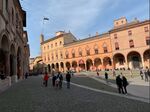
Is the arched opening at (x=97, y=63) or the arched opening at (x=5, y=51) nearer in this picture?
the arched opening at (x=5, y=51)

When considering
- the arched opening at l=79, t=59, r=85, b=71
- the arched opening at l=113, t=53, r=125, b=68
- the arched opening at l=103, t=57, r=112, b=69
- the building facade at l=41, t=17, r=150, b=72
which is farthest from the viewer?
the arched opening at l=79, t=59, r=85, b=71

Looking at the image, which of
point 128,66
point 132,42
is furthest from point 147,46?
point 128,66

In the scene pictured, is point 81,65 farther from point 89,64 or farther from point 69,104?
point 69,104

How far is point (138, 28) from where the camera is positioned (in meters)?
45.2

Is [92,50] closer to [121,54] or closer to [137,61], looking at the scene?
[121,54]

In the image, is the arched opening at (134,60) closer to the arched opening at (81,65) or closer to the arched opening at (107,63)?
the arched opening at (107,63)

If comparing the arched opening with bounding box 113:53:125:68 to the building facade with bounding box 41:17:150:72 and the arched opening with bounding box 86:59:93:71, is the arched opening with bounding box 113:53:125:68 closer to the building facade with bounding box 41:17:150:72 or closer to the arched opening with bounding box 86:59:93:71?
the building facade with bounding box 41:17:150:72

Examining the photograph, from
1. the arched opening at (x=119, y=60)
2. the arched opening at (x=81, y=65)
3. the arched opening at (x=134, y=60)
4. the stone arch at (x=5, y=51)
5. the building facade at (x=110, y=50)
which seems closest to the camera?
the stone arch at (x=5, y=51)

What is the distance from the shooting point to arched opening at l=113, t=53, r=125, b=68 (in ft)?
162

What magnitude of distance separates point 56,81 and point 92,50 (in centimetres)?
3725

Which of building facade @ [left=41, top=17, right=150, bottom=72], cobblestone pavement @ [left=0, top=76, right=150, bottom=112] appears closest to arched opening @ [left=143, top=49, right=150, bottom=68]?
building facade @ [left=41, top=17, right=150, bottom=72]

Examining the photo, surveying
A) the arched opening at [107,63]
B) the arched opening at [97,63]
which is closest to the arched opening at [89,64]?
the arched opening at [97,63]

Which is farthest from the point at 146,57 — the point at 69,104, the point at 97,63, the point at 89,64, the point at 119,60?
the point at 69,104

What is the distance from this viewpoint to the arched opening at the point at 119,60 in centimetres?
4934
